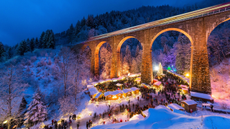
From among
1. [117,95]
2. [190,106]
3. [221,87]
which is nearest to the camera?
[190,106]

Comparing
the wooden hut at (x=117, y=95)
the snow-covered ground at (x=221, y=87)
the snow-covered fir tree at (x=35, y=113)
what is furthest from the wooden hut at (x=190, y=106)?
the snow-covered fir tree at (x=35, y=113)

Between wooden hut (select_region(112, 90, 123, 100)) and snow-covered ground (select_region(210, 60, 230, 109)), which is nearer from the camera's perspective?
snow-covered ground (select_region(210, 60, 230, 109))

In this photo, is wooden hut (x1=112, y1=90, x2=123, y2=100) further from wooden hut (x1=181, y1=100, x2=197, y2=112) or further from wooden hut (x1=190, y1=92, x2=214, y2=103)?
wooden hut (x1=190, y1=92, x2=214, y2=103)

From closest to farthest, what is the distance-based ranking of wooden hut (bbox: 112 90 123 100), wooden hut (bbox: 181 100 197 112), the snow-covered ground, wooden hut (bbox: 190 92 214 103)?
1. wooden hut (bbox: 181 100 197 112)
2. the snow-covered ground
3. wooden hut (bbox: 190 92 214 103)
4. wooden hut (bbox: 112 90 123 100)

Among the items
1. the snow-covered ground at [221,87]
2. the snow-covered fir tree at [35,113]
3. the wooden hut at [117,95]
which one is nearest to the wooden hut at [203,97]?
the snow-covered ground at [221,87]

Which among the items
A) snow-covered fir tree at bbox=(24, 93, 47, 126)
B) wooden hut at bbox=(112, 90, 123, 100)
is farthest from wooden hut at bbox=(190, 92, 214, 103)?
snow-covered fir tree at bbox=(24, 93, 47, 126)

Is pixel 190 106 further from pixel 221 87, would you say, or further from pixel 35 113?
pixel 35 113

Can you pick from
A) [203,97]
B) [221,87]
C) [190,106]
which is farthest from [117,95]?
[221,87]

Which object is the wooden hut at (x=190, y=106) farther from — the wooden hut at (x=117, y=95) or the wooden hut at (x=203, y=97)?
the wooden hut at (x=117, y=95)

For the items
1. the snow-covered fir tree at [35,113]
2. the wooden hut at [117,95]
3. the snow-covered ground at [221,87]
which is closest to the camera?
the snow-covered fir tree at [35,113]

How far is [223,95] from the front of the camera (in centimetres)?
1182

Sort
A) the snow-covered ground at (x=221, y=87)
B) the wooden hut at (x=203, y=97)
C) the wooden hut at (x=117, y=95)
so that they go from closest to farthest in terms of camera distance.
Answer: the snow-covered ground at (x=221, y=87) → the wooden hut at (x=203, y=97) → the wooden hut at (x=117, y=95)

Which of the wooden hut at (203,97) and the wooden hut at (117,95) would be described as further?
the wooden hut at (117,95)

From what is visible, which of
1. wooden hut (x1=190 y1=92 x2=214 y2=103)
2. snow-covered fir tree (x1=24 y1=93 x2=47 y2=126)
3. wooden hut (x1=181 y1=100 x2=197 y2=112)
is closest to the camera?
wooden hut (x1=181 y1=100 x2=197 y2=112)
